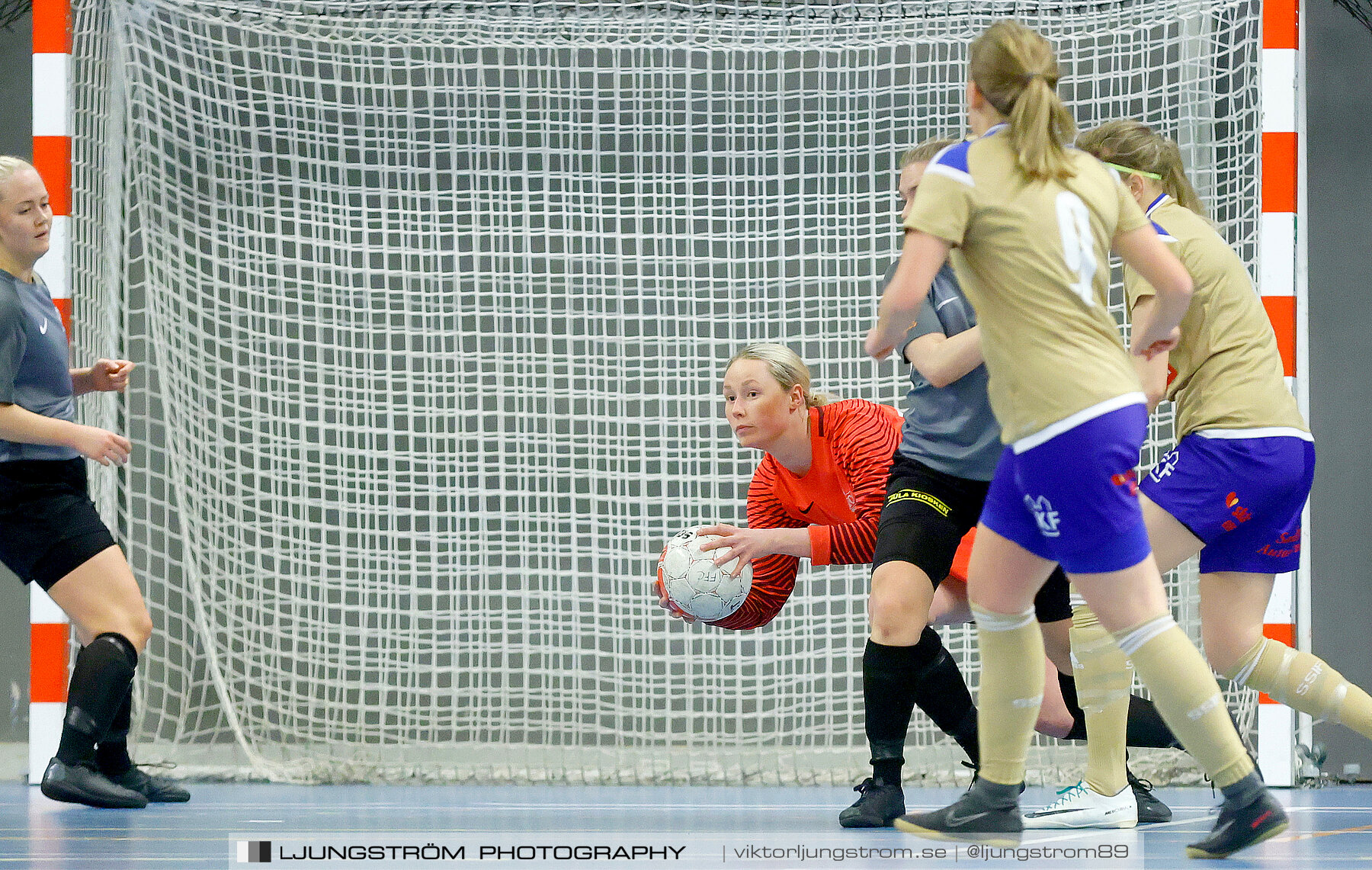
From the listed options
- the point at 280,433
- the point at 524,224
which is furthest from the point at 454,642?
the point at 524,224

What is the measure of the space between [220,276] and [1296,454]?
11.6ft

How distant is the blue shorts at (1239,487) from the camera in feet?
8.34

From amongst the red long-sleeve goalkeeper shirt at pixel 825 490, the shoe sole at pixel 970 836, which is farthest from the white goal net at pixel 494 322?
the shoe sole at pixel 970 836

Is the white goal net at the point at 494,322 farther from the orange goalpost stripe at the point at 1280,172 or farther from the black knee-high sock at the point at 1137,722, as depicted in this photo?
the black knee-high sock at the point at 1137,722

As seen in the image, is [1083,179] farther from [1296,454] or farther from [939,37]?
[939,37]

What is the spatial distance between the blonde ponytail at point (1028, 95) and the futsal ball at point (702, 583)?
133 centimetres

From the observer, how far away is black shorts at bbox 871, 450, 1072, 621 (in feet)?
9.03

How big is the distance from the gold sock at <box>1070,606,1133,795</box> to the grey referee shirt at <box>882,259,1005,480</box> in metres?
0.39

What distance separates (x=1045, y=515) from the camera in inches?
82.0

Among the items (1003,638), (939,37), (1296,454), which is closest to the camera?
(1003,638)

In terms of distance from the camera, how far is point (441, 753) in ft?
14.5

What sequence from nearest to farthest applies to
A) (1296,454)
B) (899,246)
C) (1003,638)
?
1. (1003,638)
2. (1296,454)
3. (899,246)

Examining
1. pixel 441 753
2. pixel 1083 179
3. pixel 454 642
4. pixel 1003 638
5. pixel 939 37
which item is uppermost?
pixel 939 37

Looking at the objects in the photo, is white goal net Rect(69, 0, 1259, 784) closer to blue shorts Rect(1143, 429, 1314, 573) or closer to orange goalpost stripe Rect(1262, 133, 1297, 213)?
orange goalpost stripe Rect(1262, 133, 1297, 213)
